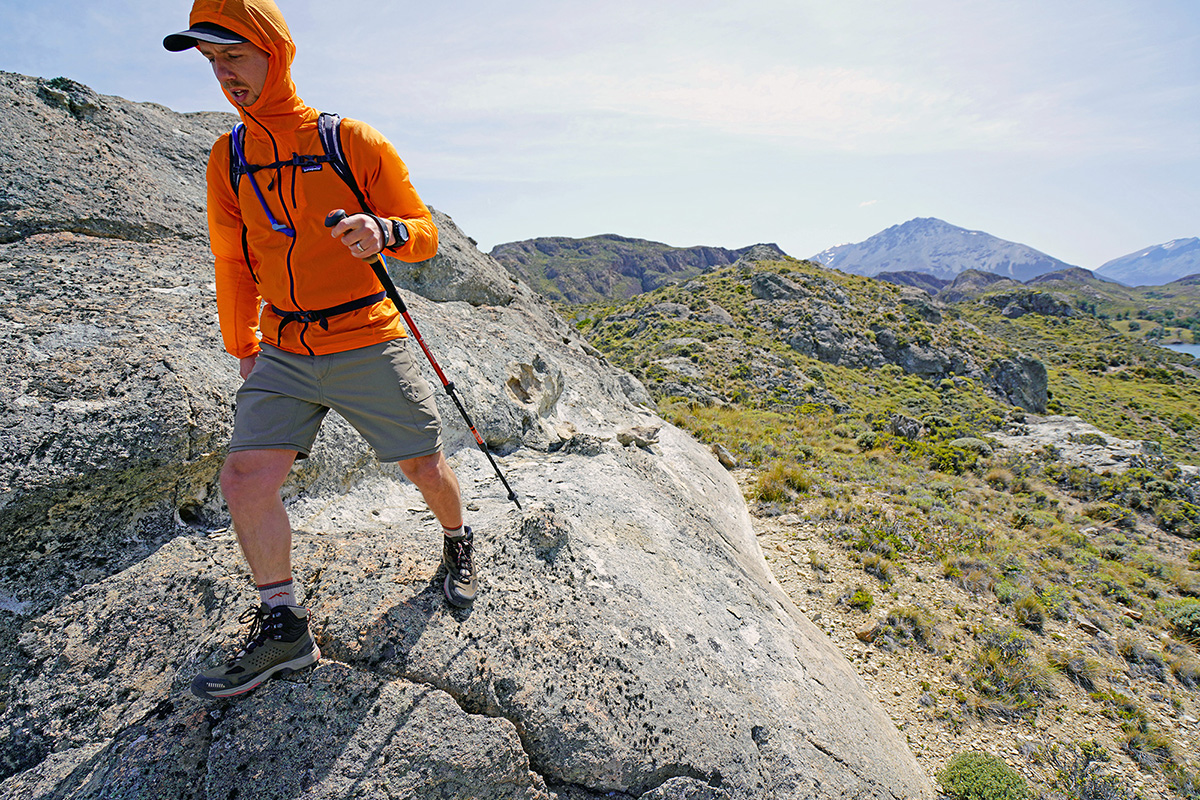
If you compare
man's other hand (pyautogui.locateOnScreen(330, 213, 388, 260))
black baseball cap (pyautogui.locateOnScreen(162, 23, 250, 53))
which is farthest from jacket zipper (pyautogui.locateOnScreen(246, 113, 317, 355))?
man's other hand (pyautogui.locateOnScreen(330, 213, 388, 260))

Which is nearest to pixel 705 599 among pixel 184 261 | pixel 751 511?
pixel 184 261

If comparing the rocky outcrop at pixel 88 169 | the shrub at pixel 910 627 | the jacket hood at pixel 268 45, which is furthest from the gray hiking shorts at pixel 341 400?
the shrub at pixel 910 627

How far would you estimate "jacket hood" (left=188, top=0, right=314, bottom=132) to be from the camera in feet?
8.06

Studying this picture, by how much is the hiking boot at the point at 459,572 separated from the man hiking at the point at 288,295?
1.87ft

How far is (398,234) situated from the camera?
2.65m

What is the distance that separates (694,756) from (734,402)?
79.1ft

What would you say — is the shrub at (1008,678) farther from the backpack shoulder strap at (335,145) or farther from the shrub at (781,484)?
the backpack shoulder strap at (335,145)

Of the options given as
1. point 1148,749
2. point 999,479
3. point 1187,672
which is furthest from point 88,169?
point 999,479

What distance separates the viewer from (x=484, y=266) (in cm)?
1009

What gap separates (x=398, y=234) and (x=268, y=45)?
1.11 metres

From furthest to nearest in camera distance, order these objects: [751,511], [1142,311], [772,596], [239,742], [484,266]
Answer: [1142,311]
[751,511]
[484,266]
[772,596]
[239,742]

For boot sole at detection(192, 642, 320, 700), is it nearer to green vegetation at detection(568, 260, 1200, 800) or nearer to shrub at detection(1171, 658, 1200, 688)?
green vegetation at detection(568, 260, 1200, 800)

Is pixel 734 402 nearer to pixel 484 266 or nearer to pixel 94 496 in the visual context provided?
pixel 484 266

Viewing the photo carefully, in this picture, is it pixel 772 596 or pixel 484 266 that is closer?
pixel 772 596
